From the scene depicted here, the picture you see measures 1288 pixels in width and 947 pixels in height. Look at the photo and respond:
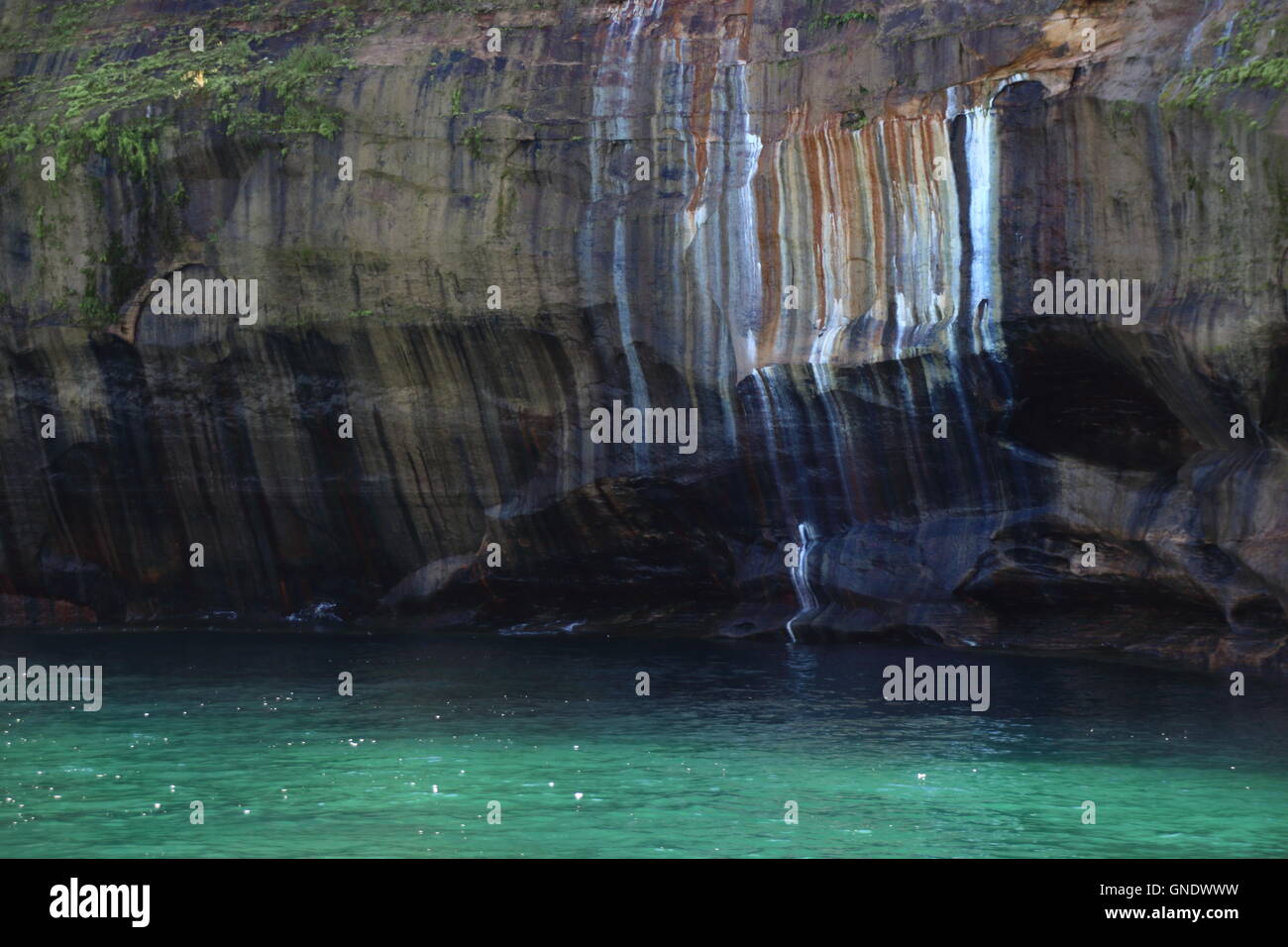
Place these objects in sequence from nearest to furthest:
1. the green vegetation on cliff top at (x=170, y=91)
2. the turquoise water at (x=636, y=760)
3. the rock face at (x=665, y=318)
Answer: the turquoise water at (x=636, y=760) → the rock face at (x=665, y=318) → the green vegetation on cliff top at (x=170, y=91)

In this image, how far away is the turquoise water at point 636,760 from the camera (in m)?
12.5

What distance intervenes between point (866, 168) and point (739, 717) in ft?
31.0

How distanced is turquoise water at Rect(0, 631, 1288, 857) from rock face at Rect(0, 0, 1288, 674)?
8.14ft

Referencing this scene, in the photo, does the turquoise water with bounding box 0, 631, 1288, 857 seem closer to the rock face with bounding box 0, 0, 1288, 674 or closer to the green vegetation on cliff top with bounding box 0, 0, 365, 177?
the rock face with bounding box 0, 0, 1288, 674

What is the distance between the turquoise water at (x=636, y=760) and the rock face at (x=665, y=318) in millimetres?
2482

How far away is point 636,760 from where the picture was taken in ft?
52.2

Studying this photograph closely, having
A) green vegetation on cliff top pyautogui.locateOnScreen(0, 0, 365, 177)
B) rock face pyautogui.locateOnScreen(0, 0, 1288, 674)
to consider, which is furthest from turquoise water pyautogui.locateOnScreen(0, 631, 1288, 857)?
green vegetation on cliff top pyautogui.locateOnScreen(0, 0, 365, 177)

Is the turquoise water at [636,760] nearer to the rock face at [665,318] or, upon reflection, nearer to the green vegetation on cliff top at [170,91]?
the rock face at [665,318]

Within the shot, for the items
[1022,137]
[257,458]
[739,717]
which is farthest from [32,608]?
[1022,137]

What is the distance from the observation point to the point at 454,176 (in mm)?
26219

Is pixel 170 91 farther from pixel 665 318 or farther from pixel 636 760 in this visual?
pixel 636 760

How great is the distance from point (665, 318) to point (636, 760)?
10.8m

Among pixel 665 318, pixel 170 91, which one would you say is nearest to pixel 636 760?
pixel 665 318

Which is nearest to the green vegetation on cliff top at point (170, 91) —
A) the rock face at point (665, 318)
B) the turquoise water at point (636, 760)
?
the rock face at point (665, 318)
